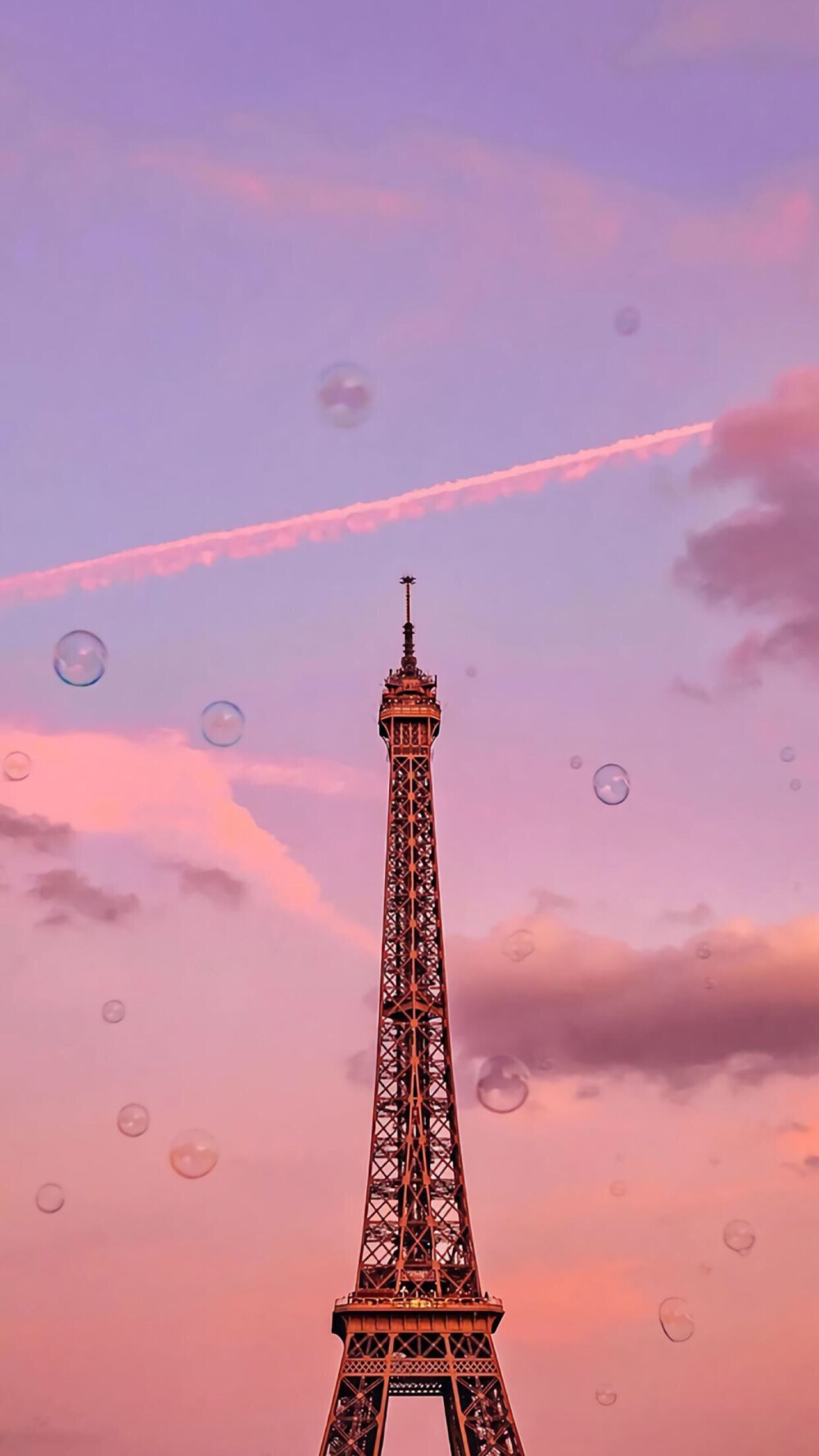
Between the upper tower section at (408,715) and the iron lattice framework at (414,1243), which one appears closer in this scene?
the iron lattice framework at (414,1243)

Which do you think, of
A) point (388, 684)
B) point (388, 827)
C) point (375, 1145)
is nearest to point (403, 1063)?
point (375, 1145)

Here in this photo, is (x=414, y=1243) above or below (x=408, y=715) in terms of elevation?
below

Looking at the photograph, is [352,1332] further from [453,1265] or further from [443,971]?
[443,971]

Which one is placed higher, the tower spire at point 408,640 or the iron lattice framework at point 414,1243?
the tower spire at point 408,640
